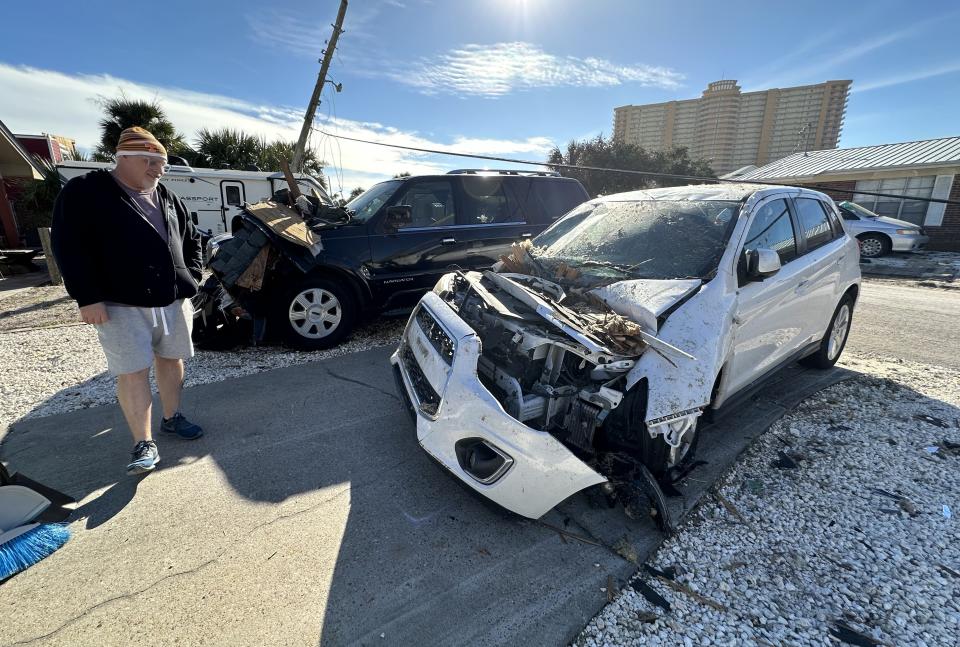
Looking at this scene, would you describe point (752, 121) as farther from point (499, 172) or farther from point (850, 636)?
point (850, 636)

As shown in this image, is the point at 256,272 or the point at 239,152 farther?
the point at 239,152

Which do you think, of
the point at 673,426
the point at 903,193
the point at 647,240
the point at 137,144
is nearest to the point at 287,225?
the point at 137,144

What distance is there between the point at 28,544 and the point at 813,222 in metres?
5.52

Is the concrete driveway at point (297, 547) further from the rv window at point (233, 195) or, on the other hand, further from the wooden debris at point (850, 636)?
the rv window at point (233, 195)

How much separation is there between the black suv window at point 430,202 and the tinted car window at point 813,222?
11.2 ft

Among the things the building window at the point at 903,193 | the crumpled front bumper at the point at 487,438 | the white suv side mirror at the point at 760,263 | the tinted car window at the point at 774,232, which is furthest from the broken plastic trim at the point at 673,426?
the building window at the point at 903,193

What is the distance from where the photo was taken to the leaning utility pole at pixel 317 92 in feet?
44.0

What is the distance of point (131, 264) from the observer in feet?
8.25

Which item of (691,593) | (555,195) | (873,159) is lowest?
(691,593)

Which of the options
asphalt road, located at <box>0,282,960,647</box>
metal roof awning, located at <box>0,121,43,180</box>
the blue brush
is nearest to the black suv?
asphalt road, located at <box>0,282,960,647</box>

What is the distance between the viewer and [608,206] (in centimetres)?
392

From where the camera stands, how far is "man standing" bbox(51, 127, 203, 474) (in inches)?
93.2

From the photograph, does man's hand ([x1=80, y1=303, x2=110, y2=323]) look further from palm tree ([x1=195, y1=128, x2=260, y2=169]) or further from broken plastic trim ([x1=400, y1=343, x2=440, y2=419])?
palm tree ([x1=195, y1=128, x2=260, y2=169])

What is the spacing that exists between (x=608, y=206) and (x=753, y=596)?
298cm
